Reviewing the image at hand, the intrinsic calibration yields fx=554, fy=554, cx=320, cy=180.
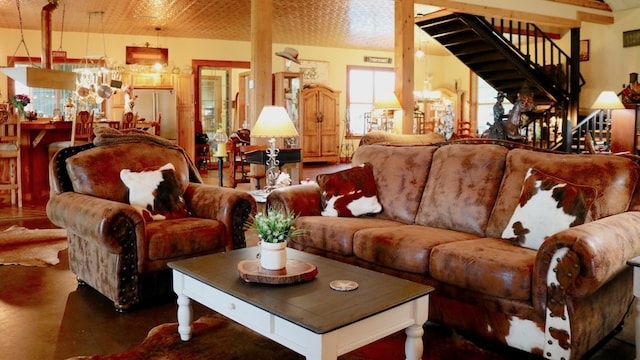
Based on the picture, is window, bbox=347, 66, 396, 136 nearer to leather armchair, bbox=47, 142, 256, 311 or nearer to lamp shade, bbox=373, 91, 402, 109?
lamp shade, bbox=373, 91, 402, 109

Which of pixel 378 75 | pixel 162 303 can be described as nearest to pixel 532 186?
pixel 162 303

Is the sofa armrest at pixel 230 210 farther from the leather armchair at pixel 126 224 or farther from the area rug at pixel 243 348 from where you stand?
the area rug at pixel 243 348

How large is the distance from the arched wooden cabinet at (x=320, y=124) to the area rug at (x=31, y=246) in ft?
24.8

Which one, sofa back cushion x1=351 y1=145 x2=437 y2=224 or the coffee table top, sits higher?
sofa back cushion x1=351 y1=145 x2=437 y2=224

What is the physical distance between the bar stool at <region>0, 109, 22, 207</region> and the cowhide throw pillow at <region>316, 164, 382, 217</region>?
4724 mm

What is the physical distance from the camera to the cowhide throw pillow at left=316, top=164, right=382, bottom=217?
3.81m

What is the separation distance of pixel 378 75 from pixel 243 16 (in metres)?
5.46

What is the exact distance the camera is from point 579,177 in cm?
292

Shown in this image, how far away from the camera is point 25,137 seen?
23.5 feet

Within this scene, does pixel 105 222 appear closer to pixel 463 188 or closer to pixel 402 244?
pixel 402 244

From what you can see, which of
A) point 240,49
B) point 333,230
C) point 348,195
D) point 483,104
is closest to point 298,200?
point 348,195

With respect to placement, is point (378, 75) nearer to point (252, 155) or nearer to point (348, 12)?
point (348, 12)

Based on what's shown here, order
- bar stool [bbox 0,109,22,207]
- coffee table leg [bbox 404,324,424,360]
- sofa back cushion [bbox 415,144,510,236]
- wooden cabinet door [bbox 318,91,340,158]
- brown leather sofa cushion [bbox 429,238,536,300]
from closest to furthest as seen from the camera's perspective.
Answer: coffee table leg [bbox 404,324,424,360] → brown leather sofa cushion [bbox 429,238,536,300] → sofa back cushion [bbox 415,144,510,236] → bar stool [bbox 0,109,22,207] → wooden cabinet door [bbox 318,91,340,158]

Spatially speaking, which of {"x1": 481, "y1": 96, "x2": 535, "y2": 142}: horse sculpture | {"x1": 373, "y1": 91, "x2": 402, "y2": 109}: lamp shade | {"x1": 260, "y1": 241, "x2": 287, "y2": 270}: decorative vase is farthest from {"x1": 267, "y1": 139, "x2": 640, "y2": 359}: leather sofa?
{"x1": 373, "y1": 91, "x2": 402, "y2": 109}: lamp shade
